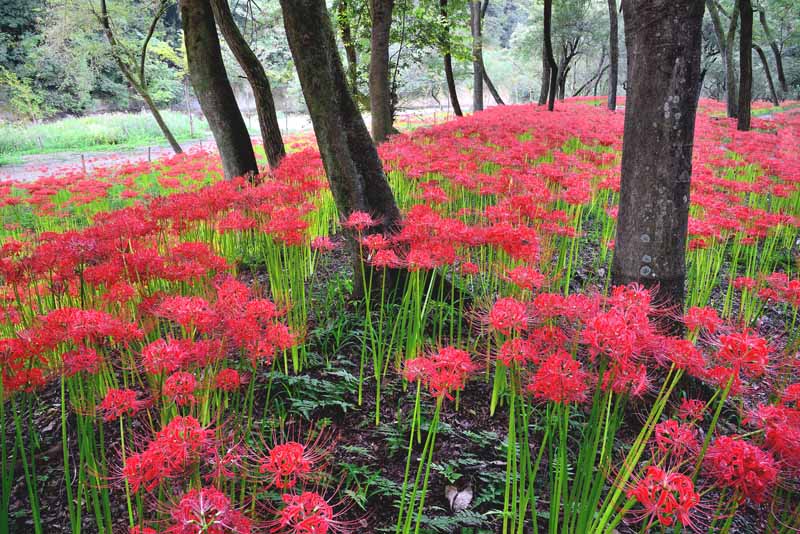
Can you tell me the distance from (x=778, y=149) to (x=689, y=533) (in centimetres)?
1025

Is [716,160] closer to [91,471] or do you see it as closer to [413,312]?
[413,312]

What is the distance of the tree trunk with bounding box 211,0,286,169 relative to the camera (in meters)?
7.36

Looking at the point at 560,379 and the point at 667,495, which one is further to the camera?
the point at 560,379

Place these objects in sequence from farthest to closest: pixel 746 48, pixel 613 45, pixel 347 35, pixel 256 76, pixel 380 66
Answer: pixel 613 45 → pixel 347 35 → pixel 746 48 → pixel 380 66 → pixel 256 76

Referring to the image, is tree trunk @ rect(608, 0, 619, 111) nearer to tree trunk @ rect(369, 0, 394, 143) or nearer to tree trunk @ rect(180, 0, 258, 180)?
tree trunk @ rect(369, 0, 394, 143)

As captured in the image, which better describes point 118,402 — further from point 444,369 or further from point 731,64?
point 731,64

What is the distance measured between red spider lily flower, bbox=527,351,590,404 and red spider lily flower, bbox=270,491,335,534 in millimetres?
889

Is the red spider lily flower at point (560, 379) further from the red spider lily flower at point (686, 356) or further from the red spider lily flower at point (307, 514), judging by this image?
the red spider lily flower at point (307, 514)

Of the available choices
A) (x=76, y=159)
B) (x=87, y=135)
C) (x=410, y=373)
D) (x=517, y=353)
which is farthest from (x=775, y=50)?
(x=87, y=135)

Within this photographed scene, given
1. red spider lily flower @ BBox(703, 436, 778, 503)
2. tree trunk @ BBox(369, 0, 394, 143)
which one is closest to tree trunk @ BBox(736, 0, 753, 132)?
tree trunk @ BBox(369, 0, 394, 143)

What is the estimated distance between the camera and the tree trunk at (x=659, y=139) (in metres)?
2.69

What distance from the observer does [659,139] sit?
280 cm

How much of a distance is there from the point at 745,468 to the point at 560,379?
0.56 m

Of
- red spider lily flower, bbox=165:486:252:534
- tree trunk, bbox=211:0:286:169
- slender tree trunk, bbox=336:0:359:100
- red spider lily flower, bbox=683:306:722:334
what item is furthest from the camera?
slender tree trunk, bbox=336:0:359:100
